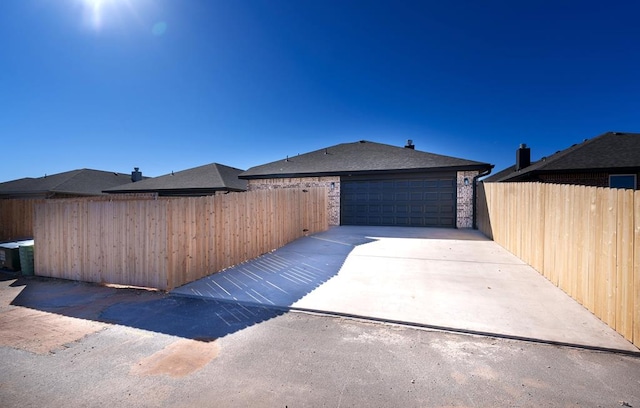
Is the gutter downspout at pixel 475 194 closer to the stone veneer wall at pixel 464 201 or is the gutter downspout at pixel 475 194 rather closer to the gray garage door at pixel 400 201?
the stone veneer wall at pixel 464 201

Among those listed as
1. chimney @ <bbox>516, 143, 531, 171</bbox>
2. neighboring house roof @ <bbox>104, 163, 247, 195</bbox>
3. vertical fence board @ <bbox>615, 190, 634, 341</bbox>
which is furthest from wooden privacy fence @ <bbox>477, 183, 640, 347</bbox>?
neighboring house roof @ <bbox>104, 163, 247, 195</bbox>

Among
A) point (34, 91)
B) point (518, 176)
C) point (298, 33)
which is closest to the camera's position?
point (298, 33)

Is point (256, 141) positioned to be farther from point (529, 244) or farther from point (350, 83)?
point (529, 244)

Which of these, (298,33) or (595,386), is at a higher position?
(298,33)

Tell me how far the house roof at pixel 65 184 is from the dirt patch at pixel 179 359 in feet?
78.1

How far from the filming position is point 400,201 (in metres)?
15.1

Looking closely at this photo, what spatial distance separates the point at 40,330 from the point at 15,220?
1380 cm

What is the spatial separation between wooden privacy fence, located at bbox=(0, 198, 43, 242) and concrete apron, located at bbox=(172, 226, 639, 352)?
1315 centimetres

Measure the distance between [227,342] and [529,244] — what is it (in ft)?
25.1

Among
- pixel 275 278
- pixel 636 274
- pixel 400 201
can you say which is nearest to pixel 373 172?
pixel 400 201

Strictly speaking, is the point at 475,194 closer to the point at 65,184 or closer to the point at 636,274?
the point at 636,274

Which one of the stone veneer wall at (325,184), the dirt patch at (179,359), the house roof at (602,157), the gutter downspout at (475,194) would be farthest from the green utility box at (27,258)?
the house roof at (602,157)

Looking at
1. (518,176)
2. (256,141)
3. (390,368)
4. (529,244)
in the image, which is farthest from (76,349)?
(518,176)

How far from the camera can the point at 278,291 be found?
17.2 feet
